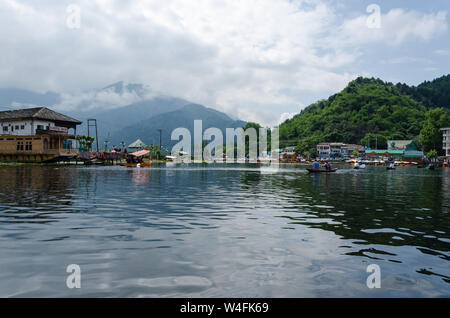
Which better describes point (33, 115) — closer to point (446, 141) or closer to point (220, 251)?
point (220, 251)

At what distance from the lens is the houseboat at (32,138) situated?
80312 mm

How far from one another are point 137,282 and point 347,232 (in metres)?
8.11

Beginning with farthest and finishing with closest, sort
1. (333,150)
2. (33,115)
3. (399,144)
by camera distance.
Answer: (333,150) < (399,144) < (33,115)

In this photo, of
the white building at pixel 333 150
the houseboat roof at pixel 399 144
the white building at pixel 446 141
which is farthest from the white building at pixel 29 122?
the houseboat roof at pixel 399 144

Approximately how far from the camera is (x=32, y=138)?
81.2 m

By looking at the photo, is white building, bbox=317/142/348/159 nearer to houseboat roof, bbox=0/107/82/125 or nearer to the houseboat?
houseboat roof, bbox=0/107/82/125

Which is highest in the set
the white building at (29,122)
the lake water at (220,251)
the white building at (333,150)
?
the white building at (29,122)

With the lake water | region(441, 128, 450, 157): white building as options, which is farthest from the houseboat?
region(441, 128, 450, 157): white building

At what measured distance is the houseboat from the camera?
80312 millimetres

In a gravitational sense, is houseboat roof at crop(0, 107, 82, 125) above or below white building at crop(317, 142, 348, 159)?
above

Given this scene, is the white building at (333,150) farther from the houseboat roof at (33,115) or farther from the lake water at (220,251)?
the lake water at (220,251)

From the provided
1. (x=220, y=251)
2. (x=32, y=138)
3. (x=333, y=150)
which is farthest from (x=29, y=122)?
(x=333, y=150)

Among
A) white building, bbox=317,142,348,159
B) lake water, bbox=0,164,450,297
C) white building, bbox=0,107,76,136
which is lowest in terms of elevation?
lake water, bbox=0,164,450,297
